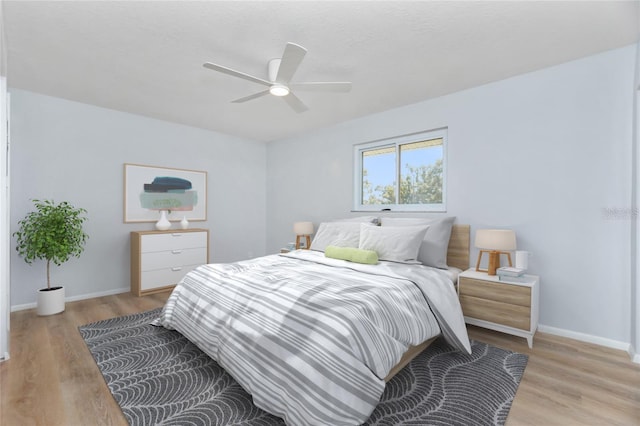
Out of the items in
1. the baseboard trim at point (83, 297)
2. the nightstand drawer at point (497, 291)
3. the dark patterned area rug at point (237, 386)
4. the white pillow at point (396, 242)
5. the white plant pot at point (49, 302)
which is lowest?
the dark patterned area rug at point (237, 386)

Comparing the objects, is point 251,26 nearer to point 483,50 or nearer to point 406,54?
point 406,54

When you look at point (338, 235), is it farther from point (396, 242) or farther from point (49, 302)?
point (49, 302)

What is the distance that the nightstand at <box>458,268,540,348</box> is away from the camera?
7.88ft

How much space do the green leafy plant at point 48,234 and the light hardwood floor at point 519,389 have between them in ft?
2.42

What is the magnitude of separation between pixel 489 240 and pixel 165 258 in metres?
3.94

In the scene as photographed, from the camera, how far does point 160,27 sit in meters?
2.14

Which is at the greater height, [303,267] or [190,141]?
[190,141]

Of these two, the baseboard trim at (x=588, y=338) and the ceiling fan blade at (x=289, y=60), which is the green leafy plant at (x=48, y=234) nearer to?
the ceiling fan blade at (x=289, y=60)

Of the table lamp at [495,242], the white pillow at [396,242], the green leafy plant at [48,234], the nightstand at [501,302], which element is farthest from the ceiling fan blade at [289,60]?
the green leafy plant at [48,234]

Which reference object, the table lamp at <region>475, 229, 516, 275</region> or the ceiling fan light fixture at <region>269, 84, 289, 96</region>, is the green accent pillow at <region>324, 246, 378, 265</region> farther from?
the ceiling fan light fixture at <region>269, 84, 289, 96</region>

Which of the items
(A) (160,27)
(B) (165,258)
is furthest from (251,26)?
(B) (165,258)

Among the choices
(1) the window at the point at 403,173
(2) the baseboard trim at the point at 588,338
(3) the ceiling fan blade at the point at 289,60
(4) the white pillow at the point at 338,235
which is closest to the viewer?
(3) the ceiling fan blade at the point at 289,60

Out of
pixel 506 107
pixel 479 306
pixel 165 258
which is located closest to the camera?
pixel 479 306

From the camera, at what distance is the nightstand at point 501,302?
2400 millimetres
